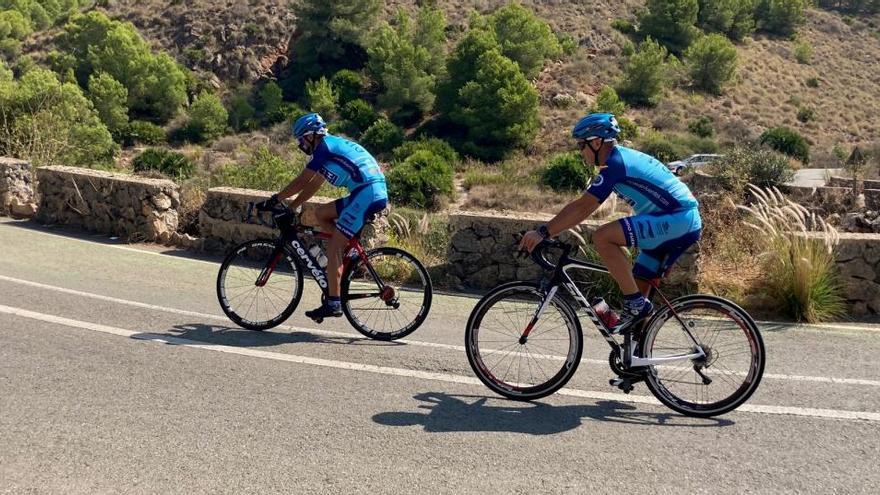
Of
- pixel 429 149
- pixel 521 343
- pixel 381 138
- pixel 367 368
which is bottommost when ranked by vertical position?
pixel 367 368

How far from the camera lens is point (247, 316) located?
22.6ft

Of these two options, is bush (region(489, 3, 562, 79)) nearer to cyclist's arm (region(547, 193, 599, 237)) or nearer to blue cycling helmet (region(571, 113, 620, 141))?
blue cycling helmet (region(571, 113, 620, 141))

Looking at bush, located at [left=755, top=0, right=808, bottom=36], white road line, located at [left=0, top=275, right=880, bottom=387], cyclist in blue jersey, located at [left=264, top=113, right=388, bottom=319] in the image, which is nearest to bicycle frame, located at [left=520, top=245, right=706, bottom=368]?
white road line, located at [left=0, top=275, right=880, bottom=387]

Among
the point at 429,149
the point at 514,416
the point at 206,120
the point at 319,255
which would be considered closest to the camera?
the point at 514,416

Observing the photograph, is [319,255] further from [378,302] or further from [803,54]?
[803,54]

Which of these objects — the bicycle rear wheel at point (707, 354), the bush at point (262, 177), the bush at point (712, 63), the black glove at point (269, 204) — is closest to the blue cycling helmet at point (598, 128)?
the bicycle rear wheel at point (707, 354)

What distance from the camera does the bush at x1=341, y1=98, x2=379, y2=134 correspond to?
49188 millimetres

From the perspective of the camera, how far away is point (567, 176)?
34.7 m

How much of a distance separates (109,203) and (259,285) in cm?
566

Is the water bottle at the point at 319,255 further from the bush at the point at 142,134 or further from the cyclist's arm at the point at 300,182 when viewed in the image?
the bush at the point at 142,134

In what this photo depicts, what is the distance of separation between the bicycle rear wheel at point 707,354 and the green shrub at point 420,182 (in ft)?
79.7

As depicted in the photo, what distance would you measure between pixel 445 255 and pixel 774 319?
3728 millimetres

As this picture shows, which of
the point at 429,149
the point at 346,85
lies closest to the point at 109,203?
the point at 429,149

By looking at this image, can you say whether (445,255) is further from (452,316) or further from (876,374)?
(876,374)
